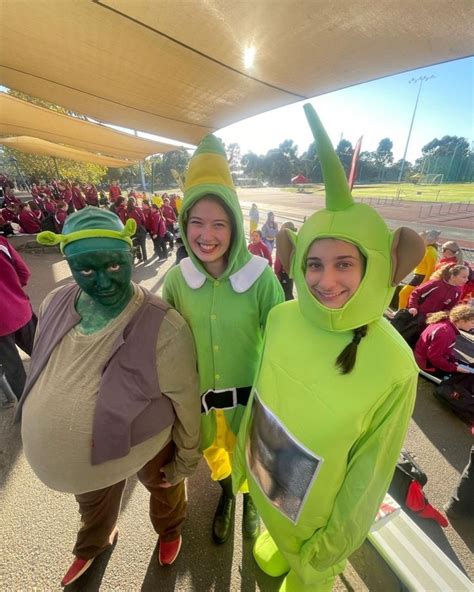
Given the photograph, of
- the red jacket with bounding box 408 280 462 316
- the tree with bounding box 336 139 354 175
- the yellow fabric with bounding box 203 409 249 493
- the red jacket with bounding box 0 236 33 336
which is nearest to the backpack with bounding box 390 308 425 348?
the red jacket with bounding box 408 280 462 316

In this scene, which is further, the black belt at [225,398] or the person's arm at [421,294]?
the person's arm at [421,294]

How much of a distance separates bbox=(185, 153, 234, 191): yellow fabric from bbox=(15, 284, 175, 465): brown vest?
0.69m

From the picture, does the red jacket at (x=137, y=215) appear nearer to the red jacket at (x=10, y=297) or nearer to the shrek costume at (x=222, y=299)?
the red jacket at (x=10, y=297)

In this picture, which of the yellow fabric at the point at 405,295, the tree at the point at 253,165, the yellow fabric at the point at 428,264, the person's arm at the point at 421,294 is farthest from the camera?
the tree at the point at 253,165

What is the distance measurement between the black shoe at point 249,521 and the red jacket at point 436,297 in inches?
134

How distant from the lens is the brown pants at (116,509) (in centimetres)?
150

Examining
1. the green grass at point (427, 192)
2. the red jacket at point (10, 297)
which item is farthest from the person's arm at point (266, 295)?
the green grass at point (427, 192)

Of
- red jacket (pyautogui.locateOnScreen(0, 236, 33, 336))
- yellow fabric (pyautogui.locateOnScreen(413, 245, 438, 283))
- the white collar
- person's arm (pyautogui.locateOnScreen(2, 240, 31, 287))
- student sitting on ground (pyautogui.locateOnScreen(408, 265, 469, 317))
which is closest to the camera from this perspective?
the white collar

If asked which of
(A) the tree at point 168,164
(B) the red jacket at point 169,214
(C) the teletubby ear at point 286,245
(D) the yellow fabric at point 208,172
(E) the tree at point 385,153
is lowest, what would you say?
(B) the red jacket at point 169,214

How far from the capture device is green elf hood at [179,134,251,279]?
1.40m

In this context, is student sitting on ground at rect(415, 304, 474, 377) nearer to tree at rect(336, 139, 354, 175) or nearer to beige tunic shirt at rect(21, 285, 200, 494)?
tree at rect(336, 139, 354, 175)

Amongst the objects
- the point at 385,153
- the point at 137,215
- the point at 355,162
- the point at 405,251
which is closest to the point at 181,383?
the point at 405,251

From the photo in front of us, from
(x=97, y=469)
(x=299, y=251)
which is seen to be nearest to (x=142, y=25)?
(x=299, y=251)

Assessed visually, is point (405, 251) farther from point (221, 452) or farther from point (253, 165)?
point (253, 165)
